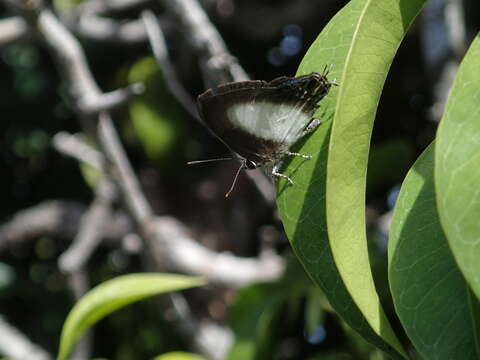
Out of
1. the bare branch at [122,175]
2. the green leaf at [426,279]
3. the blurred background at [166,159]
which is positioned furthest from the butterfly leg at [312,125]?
the bare branch at [122,175]

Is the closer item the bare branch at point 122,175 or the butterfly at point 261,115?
the butterfly at point 261,115

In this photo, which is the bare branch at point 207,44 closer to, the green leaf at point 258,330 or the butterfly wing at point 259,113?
the butterfly wing at point 259,113

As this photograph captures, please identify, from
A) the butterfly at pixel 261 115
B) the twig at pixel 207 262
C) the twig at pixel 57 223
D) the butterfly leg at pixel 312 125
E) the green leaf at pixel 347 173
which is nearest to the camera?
the green leaf at pixel 347 173

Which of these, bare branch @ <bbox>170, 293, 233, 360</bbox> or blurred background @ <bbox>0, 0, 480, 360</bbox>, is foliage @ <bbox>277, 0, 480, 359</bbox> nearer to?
blurred background @ <bbox>0, 0, 480, 360</bbox>

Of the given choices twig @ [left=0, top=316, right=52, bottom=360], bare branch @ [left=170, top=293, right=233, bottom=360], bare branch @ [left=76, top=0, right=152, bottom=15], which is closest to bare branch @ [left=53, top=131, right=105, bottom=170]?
bare branch @ [left=170, top=293, right=233, bottom=360]

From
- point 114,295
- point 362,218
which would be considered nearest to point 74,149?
point 114,295

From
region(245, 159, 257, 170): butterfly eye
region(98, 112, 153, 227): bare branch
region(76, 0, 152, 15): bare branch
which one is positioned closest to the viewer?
region(245, 159, 257, 170): butterfly eye

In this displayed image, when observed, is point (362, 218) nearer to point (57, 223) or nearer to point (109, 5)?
point (109, 5)
